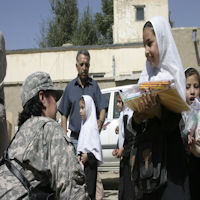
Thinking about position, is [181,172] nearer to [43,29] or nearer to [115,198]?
[115,198]

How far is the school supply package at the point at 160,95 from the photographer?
211 centimetres

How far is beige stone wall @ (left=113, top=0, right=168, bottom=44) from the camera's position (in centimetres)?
2709

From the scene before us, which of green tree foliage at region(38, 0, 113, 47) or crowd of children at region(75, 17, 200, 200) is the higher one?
green tree foliage at region(38, 0, 113, 47)

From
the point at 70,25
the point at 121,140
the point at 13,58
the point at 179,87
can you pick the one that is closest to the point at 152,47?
the point at 179,87

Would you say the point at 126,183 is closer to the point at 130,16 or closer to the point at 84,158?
the point at 84,158

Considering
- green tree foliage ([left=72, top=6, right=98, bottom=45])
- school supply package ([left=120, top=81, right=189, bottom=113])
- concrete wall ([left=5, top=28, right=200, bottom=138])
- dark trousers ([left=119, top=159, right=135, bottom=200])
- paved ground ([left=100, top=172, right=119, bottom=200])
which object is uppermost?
green tree foliage ([left=72, top=6, right=98, bottom=45])

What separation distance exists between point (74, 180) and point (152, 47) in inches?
41.5

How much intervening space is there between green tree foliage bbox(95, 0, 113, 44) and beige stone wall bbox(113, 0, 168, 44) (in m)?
10.8

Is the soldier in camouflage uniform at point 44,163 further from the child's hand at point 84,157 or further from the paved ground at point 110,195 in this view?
the paved ground at point 110,195

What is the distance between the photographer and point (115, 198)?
21.1 feet

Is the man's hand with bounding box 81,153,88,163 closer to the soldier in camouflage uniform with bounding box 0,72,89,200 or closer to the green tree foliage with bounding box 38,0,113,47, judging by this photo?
the soldier in camouflage uniform with bounding box 0,72,89,200

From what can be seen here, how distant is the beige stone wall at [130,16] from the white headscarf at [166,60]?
970 inches

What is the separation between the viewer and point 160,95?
219 cm

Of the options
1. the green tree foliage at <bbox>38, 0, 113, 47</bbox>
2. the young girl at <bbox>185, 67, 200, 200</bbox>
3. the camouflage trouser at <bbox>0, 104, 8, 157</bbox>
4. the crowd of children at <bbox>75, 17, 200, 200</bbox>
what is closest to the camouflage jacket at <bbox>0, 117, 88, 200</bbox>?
the crowd of children at <bbox>75, 17, 200, 200</bbox>
